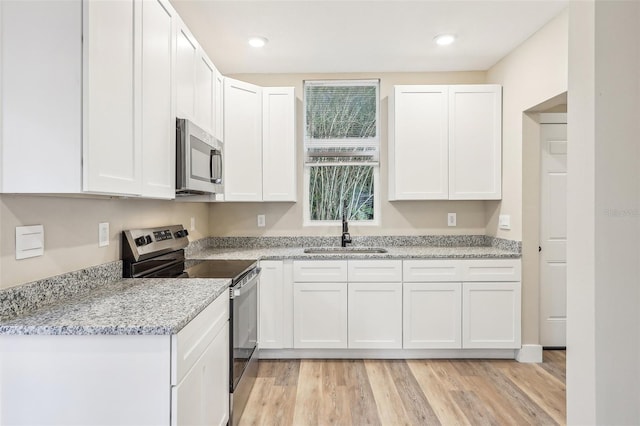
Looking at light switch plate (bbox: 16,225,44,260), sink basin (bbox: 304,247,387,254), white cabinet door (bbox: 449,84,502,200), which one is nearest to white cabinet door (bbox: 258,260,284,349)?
sink basin (bbox: 304,247,387,254)

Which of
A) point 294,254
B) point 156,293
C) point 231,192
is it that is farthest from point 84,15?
point 294,254

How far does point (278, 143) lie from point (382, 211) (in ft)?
3.89

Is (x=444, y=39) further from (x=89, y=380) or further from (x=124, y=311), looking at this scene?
(x=89, y=380)

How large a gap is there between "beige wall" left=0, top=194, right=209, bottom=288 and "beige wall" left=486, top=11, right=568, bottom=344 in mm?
2792

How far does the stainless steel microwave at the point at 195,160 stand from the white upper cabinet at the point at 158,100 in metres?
0.04

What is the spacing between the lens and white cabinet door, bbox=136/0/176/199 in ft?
5.30

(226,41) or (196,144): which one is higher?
(226,41)

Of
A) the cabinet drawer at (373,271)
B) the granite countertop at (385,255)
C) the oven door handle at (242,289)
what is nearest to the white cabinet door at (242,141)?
the granite countertop at (385,255)

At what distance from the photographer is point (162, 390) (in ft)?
3.87

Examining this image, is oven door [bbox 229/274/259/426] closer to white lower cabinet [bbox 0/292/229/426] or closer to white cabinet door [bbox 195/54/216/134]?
white lower cabinet [bbox 0/292/229/426]

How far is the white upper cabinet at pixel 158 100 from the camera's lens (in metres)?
1.62

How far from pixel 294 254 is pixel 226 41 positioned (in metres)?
1.76

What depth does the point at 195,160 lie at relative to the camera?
2.09 m
